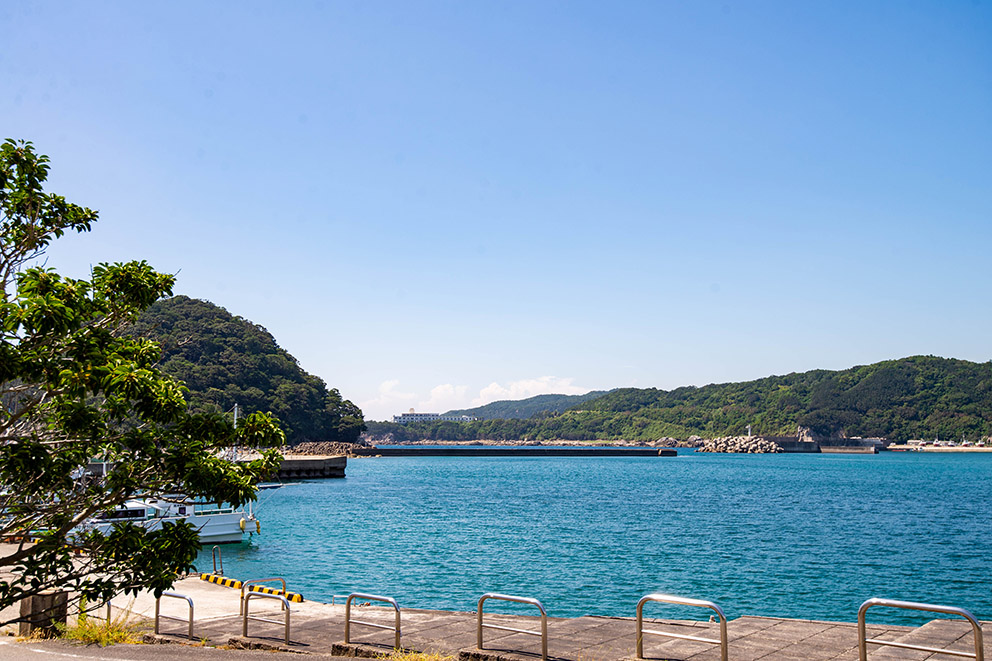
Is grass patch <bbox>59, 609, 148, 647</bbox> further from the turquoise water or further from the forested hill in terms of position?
the forested hill

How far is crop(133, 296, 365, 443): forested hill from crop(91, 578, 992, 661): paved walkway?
127963 mm

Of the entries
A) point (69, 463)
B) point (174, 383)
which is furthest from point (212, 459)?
point (69, 463)

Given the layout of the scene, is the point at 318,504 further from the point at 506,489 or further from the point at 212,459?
the point at 212,459

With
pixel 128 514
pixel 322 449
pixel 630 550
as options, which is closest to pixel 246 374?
pixel 322 449

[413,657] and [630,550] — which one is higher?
[413,657]

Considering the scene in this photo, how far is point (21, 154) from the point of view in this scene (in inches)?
314

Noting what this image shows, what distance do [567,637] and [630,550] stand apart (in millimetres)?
26535

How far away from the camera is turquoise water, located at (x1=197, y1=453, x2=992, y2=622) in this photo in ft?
93.8

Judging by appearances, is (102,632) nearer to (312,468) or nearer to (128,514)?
(128,514)

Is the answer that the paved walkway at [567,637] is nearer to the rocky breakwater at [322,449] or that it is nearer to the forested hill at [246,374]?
the rocky breakwater at [322,449]

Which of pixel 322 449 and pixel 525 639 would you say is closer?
pixel 525 639

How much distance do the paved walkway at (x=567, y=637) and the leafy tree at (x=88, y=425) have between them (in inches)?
235

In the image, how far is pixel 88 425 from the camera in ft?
23.1

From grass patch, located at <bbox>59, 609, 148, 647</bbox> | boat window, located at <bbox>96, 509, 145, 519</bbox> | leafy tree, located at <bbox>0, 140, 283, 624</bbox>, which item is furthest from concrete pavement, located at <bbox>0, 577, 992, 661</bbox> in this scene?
boat window, located at <bbox>96, 509, 145, 519</bbox>
